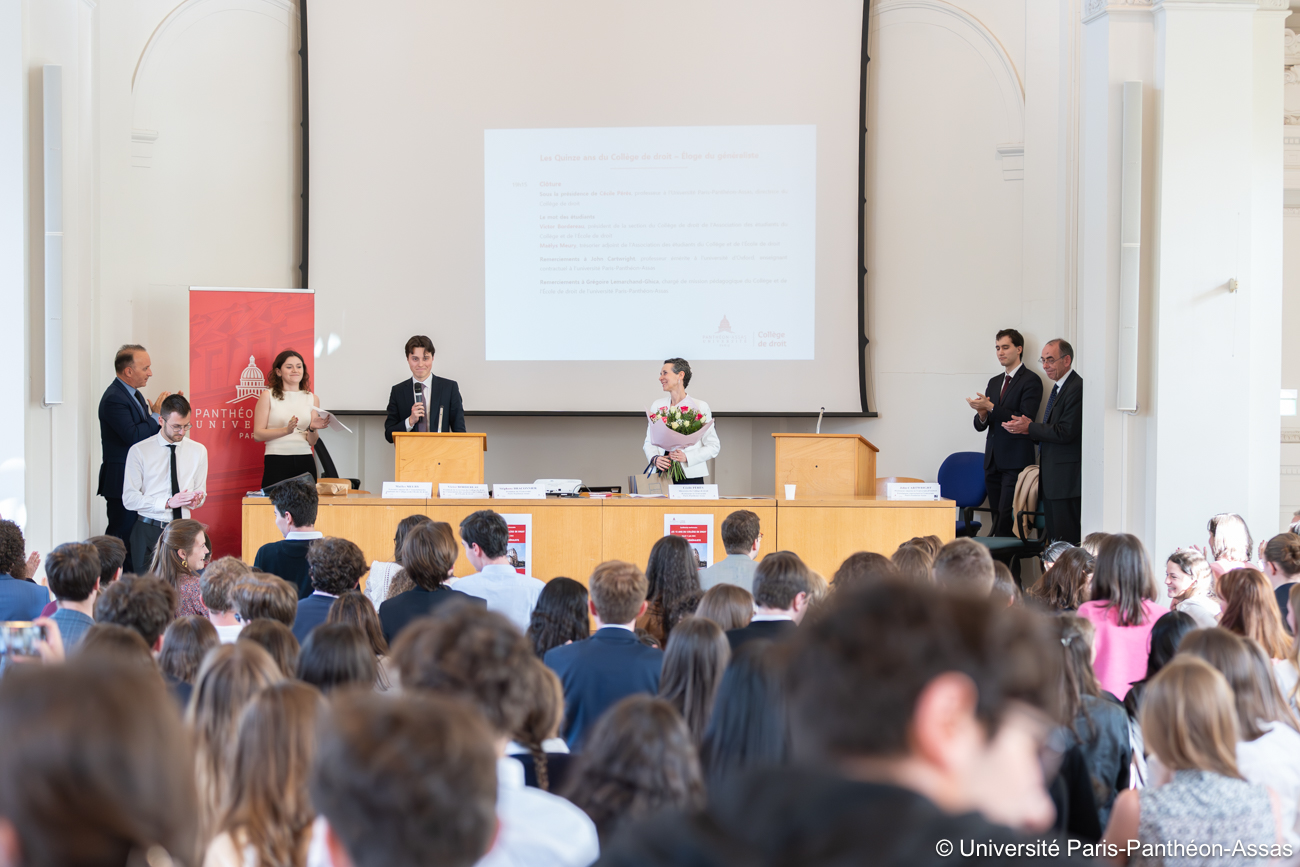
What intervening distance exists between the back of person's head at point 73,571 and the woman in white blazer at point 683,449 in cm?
314

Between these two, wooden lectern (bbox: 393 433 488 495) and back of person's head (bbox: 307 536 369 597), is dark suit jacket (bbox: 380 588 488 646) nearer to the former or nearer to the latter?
back of person's head (bbox: 307 536 369 597)

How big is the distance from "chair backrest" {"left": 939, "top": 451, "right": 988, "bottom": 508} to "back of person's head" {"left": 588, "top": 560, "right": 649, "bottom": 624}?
5000mm

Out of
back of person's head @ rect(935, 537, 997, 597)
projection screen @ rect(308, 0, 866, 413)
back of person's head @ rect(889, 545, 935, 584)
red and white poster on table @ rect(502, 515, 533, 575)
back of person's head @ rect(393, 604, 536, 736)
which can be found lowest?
red and white poster on table @ rect(502, 515, 533, 575)

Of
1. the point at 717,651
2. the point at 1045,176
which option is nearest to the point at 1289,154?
the point at 1045,176

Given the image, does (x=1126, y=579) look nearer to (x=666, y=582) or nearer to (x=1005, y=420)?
(x=666, y=582)

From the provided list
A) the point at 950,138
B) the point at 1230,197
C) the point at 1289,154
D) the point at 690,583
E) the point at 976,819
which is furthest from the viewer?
the point at 950,138

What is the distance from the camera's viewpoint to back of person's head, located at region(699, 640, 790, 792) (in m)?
1.91

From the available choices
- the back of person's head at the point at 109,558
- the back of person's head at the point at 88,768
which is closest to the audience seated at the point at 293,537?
the back of person's head at the point at 109,558

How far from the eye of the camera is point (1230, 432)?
19.8ft

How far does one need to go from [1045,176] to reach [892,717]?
25.1ft

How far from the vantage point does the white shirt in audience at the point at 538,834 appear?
137cm

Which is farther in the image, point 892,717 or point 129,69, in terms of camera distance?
point 129,69

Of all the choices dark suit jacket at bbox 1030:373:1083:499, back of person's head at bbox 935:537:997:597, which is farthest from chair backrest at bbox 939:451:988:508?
back of person's head at bbox 935:537:997:597

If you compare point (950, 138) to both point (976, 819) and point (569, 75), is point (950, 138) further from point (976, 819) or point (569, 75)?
point (976, 819)
